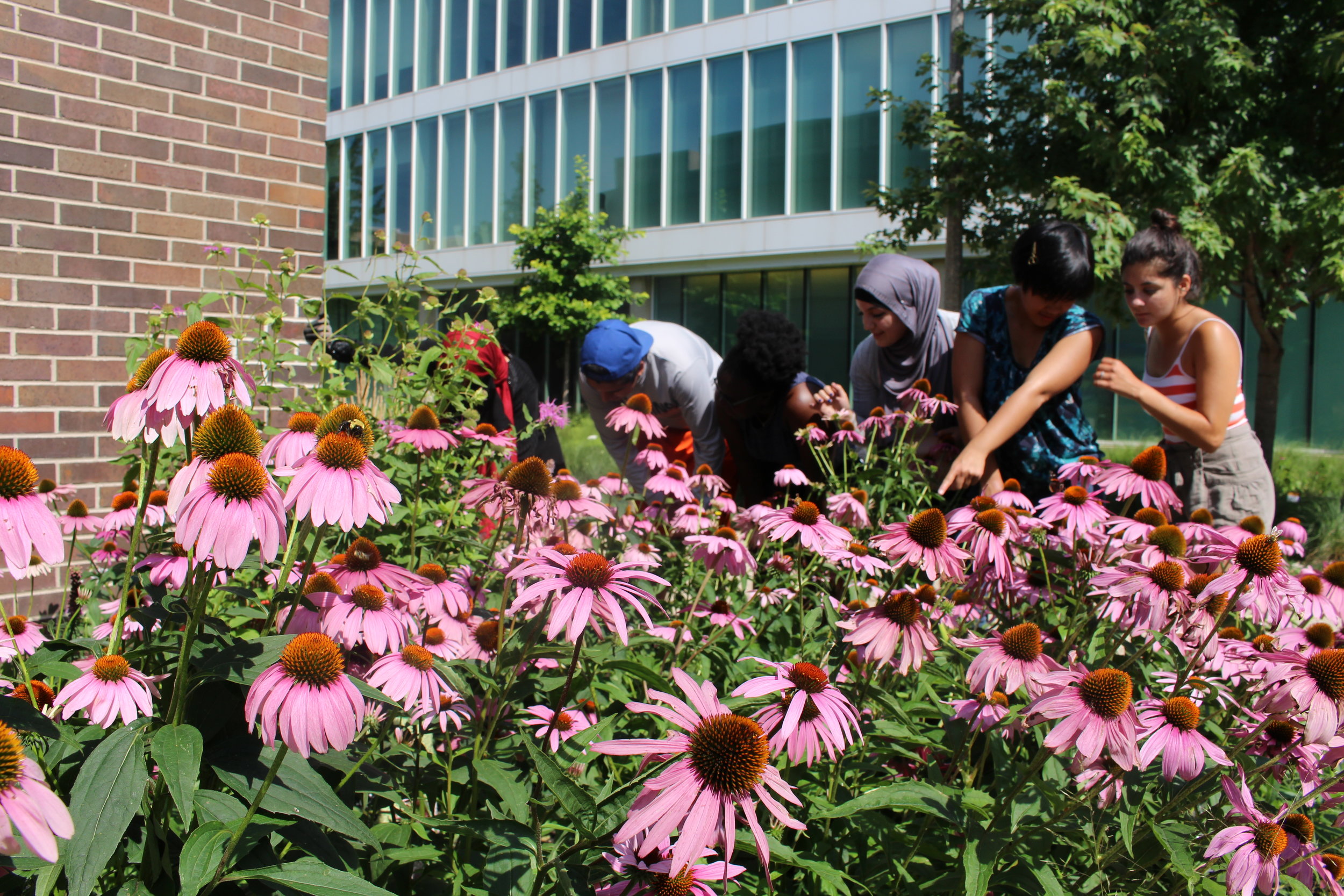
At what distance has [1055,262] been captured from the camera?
2645 mm

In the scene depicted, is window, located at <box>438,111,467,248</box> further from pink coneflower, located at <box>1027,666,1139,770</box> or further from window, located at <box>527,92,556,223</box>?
Answer: pink coneflower, located at <box>1027,666,1139,770</box>

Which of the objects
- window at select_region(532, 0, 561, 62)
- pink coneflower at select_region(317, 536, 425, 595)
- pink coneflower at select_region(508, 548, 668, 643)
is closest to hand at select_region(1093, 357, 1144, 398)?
pink coneflower at select_region(508, 548, 668, 643)

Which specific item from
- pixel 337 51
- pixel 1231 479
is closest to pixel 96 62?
pixel 1231 479

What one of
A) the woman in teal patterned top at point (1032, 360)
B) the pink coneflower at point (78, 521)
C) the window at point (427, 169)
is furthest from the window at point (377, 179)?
the woman in teal patterned top at point (1032, 360)

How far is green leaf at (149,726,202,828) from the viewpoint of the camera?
81 cm

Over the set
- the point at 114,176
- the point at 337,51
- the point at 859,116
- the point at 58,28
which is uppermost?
the point at 337,51

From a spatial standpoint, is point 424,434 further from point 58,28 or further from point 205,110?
point 58,28

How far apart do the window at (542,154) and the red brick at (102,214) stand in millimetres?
16058

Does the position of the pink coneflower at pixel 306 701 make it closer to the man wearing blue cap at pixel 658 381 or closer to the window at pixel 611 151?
the man wearing blue cap at pixel 658 381

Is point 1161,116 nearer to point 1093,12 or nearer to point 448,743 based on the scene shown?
point 1093,12

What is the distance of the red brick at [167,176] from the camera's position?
11.6ft

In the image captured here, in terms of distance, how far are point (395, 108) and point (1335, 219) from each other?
20.0m

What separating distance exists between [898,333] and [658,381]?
102cm

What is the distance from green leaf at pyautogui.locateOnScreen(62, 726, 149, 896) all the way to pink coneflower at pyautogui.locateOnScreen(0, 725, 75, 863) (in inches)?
5.6
